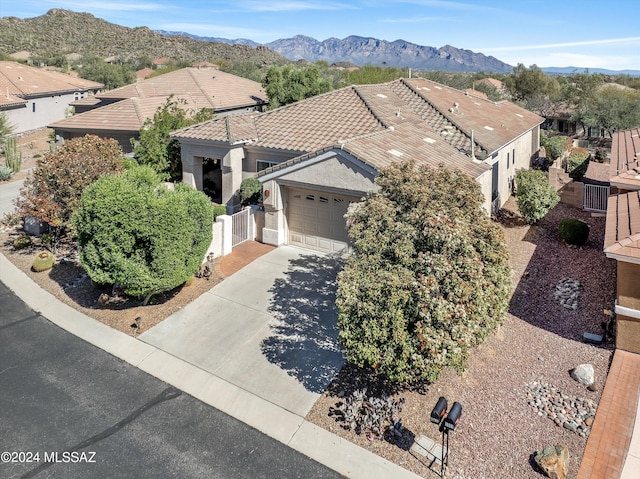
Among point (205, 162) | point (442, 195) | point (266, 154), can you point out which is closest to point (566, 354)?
point (442, 195)

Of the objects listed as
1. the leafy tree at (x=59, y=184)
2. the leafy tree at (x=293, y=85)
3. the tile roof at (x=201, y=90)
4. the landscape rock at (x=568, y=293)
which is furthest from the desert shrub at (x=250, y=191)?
the tile roof at (x=201, y=90)

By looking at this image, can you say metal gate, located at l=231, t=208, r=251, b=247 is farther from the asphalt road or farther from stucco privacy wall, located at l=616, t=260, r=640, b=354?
stucco privacy wall, located at l=616, t=260, r=640, b=354

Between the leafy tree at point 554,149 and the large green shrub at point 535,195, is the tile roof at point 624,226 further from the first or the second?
the leafy tree at point 554,149


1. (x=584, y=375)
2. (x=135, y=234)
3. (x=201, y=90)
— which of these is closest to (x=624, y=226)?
(x=584, y=375)

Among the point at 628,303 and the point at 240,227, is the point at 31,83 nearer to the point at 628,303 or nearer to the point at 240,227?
the point at 240,227

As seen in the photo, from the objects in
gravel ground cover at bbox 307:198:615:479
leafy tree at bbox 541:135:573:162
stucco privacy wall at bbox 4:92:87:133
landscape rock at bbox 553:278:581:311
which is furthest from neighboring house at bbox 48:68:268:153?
landscape rock at bbox 553:278:581:311

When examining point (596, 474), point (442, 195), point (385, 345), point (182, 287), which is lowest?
point (596, 474)

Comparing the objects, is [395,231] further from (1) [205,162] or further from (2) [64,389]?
(1) [205,162]
